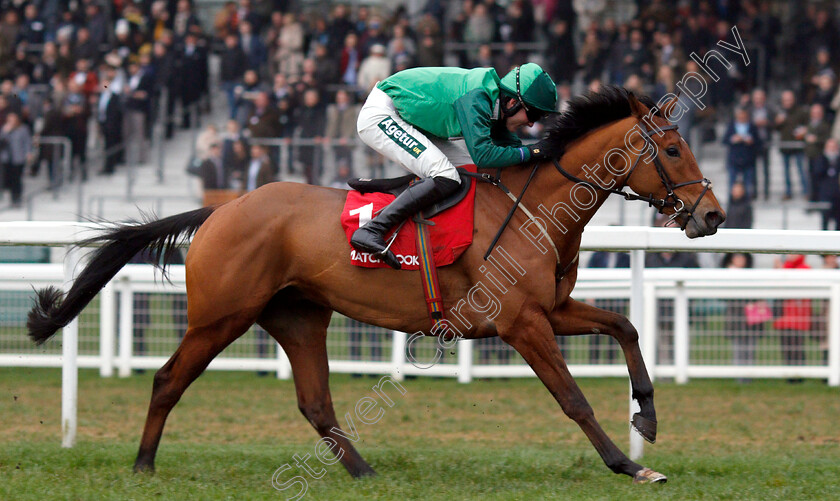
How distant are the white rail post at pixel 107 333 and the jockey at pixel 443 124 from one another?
4.10 m

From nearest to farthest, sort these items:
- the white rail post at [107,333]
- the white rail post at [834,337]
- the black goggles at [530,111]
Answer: the black goggles at [530,111]
the white rail post at [834,337]
the white rail post at [107,333]

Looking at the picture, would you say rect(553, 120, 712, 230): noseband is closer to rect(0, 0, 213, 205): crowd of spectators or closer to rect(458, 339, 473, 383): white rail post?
rect(458, 339, 473, 383): white rail post

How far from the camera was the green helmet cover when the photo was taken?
4.65 metres

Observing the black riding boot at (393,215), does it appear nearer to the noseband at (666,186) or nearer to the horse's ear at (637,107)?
the noseband at (666,186)

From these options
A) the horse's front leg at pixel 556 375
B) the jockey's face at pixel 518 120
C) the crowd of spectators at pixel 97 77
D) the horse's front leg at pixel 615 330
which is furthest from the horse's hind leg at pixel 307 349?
the crowd of spectators at pixel 97 77

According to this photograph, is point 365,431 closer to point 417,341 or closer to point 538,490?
point 417,341

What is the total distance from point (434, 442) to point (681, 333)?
301 cm

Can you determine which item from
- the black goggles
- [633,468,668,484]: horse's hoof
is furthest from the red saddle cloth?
[633,468,668,484]: horse's hoof

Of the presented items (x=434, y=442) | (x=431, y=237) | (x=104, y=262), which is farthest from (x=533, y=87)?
(x=434, y=442)

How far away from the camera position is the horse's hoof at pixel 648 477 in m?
4.36

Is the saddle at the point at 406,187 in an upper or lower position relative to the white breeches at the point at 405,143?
lower

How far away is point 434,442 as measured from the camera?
6.09 metres

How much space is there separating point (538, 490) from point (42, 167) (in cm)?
1167

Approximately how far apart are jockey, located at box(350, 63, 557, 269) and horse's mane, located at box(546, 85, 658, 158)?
9 centimetres
